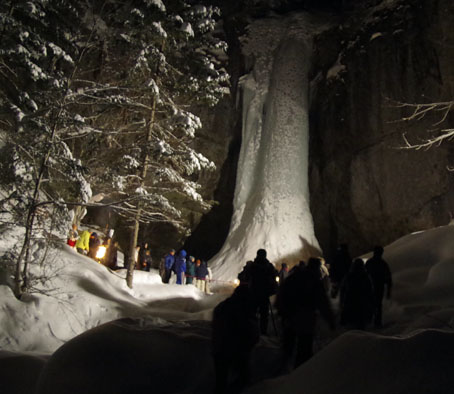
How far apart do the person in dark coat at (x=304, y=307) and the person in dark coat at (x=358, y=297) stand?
1640 mm

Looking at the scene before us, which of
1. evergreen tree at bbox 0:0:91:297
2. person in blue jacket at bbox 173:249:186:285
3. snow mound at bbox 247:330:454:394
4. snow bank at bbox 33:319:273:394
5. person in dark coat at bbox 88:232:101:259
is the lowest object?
snow bank at bbox 33:319:273:394

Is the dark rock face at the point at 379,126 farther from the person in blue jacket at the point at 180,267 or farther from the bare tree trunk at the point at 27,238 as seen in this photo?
the bare tree trunk at the point at 27,238

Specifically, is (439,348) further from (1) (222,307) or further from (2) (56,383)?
(2) (56,383)

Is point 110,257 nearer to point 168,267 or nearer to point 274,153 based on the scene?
point 168,267

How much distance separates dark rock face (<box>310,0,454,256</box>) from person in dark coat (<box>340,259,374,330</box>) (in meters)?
9.80

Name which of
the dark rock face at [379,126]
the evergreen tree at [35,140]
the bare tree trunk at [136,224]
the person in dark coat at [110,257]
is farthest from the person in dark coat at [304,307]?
the dark rock face at [379,126]

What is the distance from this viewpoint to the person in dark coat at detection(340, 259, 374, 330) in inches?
222

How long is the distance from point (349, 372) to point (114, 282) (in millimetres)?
8524

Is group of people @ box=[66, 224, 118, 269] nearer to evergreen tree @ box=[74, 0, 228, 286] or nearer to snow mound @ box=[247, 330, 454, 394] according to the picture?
evergreen tree @ box=[74, 0, 228, 286]

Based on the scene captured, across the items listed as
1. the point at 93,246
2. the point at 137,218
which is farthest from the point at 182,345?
the point at 93,246

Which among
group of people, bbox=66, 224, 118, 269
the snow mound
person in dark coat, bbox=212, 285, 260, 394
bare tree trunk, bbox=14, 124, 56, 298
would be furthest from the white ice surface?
the snow mound

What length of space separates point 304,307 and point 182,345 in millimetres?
1550

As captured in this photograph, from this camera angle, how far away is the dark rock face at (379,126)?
1546 cm

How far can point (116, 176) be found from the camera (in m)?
9.67
